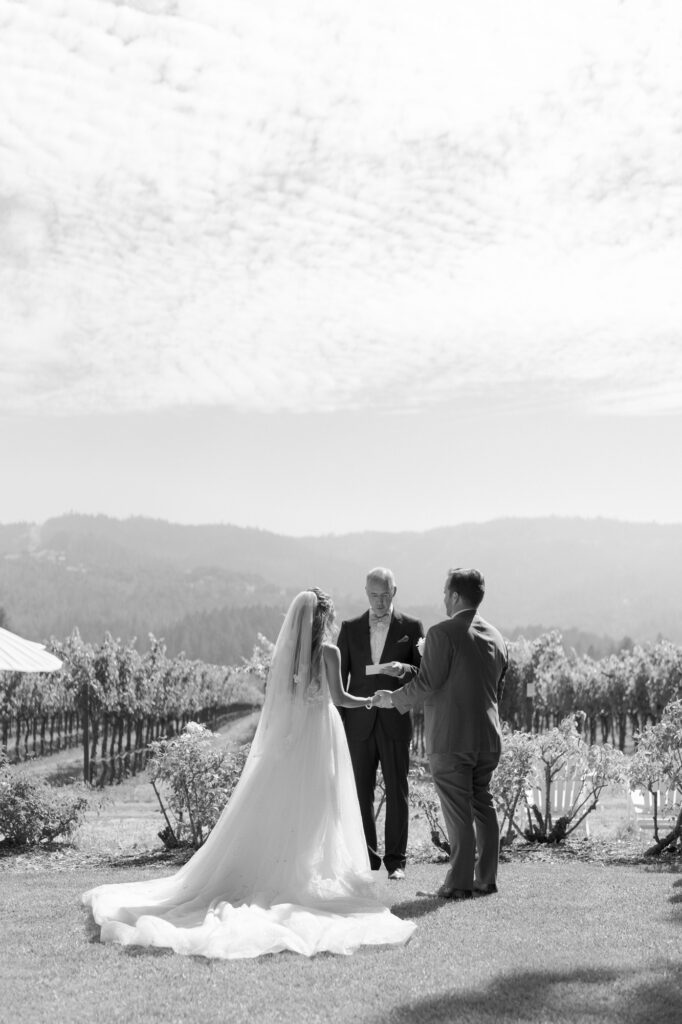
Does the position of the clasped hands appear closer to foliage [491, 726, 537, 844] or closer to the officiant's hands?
the officiant's hands

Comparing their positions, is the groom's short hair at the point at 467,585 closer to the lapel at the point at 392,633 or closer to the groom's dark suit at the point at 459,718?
the groom's dark suit at the point at 459,718

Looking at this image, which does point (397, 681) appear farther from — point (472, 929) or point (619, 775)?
point (619, 775)

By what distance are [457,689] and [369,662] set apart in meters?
1.39

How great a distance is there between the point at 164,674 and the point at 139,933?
59918 millimetres

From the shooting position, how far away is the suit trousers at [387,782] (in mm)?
8156

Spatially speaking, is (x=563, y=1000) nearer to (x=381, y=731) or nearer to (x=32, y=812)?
(x=381, y=731)

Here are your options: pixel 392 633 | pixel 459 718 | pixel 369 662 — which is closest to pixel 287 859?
pixel 459 718

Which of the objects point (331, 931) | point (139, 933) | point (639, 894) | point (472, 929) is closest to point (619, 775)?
point (639, 894)

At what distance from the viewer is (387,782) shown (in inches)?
324

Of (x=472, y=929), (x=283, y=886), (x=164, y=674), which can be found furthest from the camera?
(x=164, y=674)

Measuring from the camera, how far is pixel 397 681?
8320 millimetres

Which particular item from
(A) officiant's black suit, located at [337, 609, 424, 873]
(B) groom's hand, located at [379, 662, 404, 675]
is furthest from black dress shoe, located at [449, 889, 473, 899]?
(B) groom's hand, located at [379, 662, 404, 675]

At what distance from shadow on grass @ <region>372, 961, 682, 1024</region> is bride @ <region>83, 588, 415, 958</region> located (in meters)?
1.05

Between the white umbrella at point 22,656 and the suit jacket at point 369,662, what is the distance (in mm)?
2815
